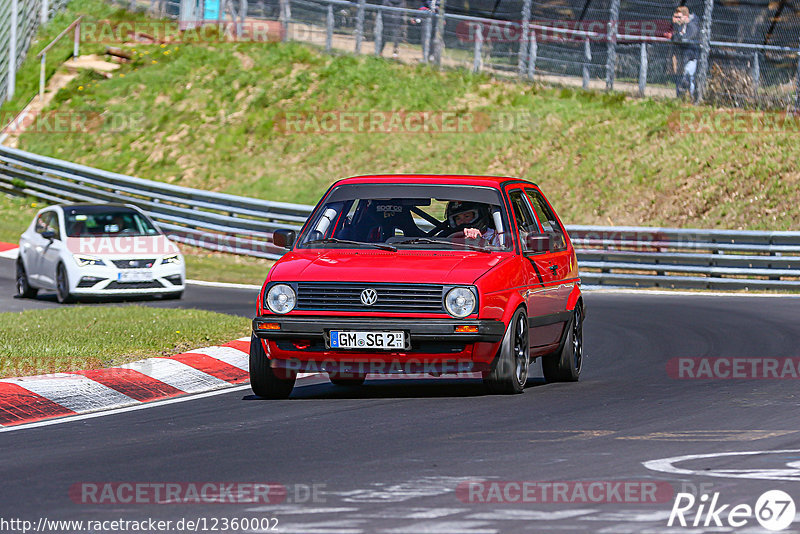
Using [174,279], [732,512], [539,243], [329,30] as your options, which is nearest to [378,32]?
[329,30]

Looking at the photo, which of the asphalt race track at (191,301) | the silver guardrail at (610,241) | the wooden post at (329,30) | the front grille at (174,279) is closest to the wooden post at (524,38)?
the wooden post at (329,30)

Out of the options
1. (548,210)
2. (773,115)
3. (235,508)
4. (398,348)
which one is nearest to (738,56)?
(773,115)

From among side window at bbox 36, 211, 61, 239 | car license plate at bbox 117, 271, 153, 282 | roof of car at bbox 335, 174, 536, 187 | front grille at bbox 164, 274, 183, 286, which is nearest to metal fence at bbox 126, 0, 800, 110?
front grille at bbox 164, 274, 183, 286

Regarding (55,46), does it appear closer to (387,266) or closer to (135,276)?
(135,276)

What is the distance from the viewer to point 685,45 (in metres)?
28.6

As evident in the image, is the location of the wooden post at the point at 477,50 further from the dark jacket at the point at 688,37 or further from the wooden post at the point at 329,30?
the dark jacket at the point at 688,37

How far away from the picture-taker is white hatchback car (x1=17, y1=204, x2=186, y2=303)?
774 inches

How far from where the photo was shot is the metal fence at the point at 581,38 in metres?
27.7

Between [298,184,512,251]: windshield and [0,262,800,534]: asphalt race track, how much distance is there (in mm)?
1168

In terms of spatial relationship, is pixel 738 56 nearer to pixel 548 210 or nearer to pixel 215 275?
pixel 215 275

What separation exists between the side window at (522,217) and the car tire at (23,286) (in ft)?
38.0

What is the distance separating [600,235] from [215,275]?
6.84 m

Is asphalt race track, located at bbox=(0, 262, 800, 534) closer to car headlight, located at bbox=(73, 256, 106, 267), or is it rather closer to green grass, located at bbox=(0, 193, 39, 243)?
car headlight, located at bbox=(73, 256, 106, 267)

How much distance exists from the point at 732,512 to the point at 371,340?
3.93 meters
